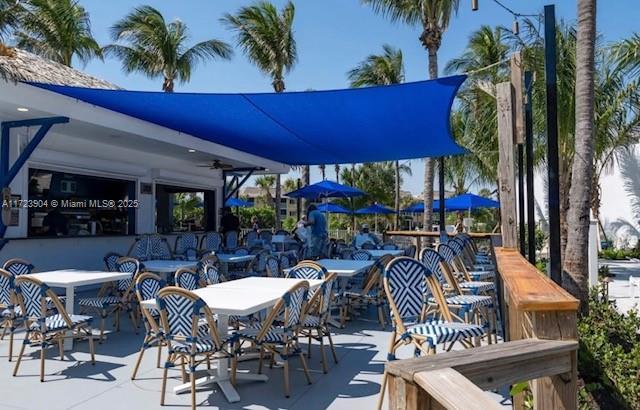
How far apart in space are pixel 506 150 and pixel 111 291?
5.18m

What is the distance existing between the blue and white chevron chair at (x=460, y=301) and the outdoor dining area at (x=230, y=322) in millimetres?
11

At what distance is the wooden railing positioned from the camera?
3.74 feet

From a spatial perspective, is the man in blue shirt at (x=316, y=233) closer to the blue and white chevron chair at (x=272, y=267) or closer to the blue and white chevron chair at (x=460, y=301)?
the blue and white chevron chair at (x=272, y=267)

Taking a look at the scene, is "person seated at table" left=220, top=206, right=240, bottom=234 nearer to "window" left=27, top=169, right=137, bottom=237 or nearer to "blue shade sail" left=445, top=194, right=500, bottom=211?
"window" left=27, top=169, right=137, bottom=237

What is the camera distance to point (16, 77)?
227 inches

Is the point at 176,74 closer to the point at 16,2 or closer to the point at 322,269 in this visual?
the point at 16,2

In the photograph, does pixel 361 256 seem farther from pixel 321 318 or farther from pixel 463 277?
pixel 321 318

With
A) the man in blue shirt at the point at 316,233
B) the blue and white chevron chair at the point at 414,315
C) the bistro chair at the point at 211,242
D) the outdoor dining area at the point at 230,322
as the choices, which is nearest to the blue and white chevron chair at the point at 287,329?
the outdoor dining area at the point at 230,322

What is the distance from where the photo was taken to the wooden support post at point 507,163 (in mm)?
5523

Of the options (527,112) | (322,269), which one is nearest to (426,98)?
(527,112)

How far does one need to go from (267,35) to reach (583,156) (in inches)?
544

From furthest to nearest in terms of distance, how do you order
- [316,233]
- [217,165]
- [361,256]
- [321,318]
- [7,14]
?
[217,165], [7,14], [316,233], [361,256], [321,318]

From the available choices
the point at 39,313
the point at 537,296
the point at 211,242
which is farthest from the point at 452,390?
the point at 211,242

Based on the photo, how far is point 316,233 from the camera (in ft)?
28.7
